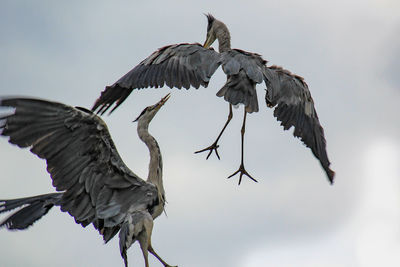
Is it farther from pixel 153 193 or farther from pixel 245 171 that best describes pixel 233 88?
pixel 245 171

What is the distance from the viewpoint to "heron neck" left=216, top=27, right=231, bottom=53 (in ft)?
55.2

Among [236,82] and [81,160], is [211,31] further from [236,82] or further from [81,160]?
[81,160]

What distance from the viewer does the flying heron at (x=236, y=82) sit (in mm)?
13805

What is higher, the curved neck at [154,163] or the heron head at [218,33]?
the heron head at [218,33]

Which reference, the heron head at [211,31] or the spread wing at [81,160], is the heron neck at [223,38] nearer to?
the heron head at [211,31]

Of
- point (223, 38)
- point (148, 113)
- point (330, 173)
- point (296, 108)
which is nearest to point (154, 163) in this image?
point (148, 113)

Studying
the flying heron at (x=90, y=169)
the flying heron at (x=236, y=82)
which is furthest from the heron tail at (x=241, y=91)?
the flying heron at (x=90, y=169)

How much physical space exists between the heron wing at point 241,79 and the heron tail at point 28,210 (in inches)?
105

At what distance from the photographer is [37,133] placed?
12.4 m

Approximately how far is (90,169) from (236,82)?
214cm

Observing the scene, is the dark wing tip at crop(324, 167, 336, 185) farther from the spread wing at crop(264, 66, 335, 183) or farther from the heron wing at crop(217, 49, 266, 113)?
the heron wing at crop(217, 49, 266, 113)

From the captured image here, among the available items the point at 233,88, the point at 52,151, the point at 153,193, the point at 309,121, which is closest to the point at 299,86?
the point at 309,121

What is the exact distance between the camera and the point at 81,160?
506 inches

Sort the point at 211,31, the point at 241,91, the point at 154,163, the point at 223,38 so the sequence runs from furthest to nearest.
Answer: the point at 211,31
the point at 223,38
the point at 154,163
the point at 241,91
